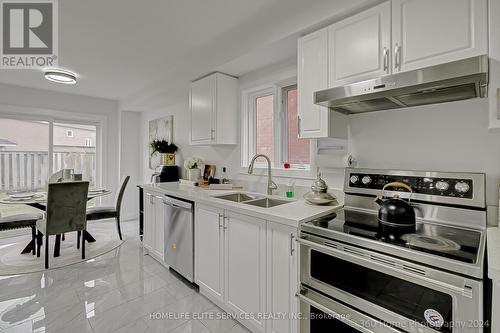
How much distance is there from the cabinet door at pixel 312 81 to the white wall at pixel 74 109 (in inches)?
174

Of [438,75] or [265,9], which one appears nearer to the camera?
[438,75]

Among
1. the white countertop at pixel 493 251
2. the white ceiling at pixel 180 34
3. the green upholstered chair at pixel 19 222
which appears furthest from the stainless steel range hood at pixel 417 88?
the green upholstered chair at pixel 19 222

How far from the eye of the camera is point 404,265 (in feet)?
3.27

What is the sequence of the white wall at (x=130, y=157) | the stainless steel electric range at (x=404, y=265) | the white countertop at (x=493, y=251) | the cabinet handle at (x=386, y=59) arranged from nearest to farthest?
the white countertop at (x=493, y=251)
the stainless steel electric range at (x=404, y=265)
the cabinet handle at (x=386, y=59)
the white wall at (x=130, y=157)

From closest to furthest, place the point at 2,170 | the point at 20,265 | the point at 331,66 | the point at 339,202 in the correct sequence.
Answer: the point at 331,66
the point at 339,202
the point at 20,265
the point at 2,170

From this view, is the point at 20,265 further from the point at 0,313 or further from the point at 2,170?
the point at 2,170

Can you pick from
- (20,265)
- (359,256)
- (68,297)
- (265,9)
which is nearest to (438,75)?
(359,256)

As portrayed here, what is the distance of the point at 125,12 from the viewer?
1932 millimetres

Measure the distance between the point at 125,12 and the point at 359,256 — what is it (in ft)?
8.06

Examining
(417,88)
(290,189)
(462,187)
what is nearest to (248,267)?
(290,189)

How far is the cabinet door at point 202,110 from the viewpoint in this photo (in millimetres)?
2725

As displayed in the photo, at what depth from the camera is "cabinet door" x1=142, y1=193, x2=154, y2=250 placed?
2.95 meters

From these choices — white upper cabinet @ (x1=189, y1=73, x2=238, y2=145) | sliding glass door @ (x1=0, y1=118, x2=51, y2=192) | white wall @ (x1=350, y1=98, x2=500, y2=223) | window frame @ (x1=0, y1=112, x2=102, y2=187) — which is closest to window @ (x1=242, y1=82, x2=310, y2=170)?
white upper cabinet @ (x1=189, y1=73, x2=238, y2=145)

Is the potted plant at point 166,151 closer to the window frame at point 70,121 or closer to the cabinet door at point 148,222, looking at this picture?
the cabinet door at point 148,222
